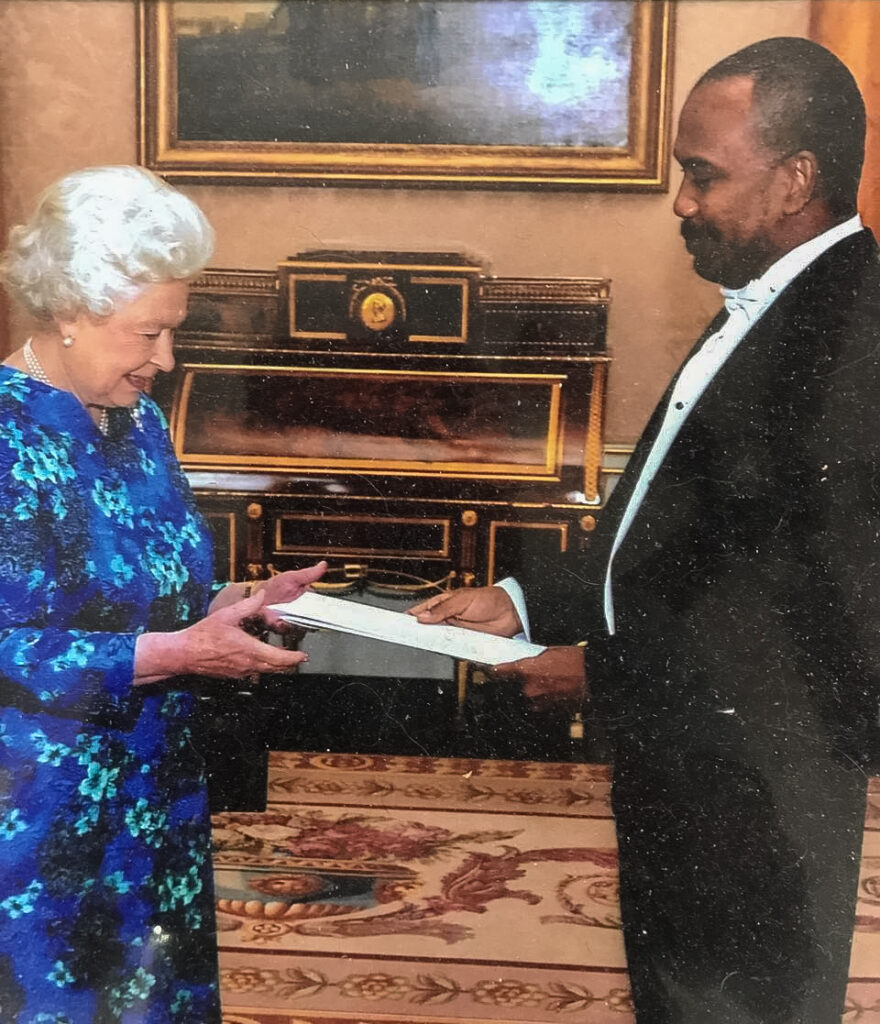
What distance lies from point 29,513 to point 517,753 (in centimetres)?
82

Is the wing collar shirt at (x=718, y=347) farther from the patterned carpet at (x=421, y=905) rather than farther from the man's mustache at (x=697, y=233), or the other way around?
the patterned carpet at (x=421, y=905)

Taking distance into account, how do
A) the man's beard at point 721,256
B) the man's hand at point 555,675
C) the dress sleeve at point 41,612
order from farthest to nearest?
the man's hand at point 555,675, the man's beard at point 721,256, the dress sleeve at point 41,612

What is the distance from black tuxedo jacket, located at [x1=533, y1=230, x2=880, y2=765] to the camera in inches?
59.7

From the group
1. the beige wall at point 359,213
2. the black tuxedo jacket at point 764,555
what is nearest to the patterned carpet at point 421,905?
the black tuxedo jacket at point 764,555

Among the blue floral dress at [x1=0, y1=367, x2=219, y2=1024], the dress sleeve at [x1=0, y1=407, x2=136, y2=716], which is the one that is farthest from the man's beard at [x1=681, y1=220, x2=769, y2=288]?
the dress sleeve at [x1=0, y1=407, x2=136, y2=716]

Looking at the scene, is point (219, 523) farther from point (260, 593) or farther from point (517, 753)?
point (517, 753)

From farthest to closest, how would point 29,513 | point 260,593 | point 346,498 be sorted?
point 346,498
point 260,593
point 29,513

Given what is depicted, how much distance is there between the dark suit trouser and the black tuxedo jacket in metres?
0.07

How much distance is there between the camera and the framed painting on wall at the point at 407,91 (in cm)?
154

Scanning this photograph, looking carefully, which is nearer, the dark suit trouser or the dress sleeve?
the dress sleeve

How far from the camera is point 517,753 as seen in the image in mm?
1646

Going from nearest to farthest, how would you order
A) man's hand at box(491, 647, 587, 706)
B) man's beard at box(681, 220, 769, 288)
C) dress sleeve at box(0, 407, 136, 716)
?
dress sleeve at box(0, 407, 136, 716) → man's beard at box(681, 220, 769, 288) → man's hand at box(491, 647, 587, 706)

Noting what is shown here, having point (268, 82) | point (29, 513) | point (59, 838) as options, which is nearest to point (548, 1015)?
point (59, 838)

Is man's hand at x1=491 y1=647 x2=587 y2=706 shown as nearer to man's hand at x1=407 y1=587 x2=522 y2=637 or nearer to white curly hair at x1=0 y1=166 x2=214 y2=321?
man's hand at x1=407 y1=587 x2=522 y2=637
